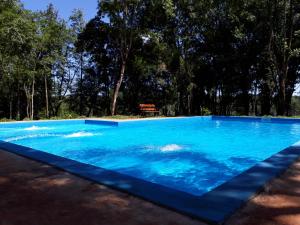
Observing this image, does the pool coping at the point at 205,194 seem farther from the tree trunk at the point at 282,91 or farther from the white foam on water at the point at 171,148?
the tree trunk at the point at 282,91

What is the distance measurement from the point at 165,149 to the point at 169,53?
357 inches

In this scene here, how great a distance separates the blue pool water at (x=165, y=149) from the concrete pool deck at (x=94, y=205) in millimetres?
1532

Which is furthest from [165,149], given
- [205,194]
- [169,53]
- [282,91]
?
[169,53]

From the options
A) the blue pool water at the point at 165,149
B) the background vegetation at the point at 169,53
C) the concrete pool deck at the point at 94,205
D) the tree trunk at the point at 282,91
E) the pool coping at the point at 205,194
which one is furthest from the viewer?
the background vegetation at the point at 169,53

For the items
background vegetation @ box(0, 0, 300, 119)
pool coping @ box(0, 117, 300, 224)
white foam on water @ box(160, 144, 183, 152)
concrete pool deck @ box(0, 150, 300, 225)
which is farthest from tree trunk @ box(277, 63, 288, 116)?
concrete pool deck @ box(0, 150, 300, 225)

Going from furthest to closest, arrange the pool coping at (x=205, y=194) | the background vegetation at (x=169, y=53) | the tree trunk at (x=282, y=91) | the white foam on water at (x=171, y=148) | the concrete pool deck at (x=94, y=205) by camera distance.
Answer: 1. the background vegetation at (x=169, y=53)
2. the tree trunk at (x=282, y=91)
3. the white foam on water at (x=171, y=148)
4. the pool coping at (x=205, y=194)
5. the concrete pool deck at (x=94, y=205)

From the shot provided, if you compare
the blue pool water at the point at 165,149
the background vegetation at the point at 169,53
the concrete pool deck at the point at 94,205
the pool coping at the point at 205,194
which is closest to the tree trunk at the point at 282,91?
the background vegetation at the point at 169,53

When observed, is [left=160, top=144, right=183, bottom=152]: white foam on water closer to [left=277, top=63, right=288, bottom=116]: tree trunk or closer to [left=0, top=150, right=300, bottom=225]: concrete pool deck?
[left=0, top=150, right=300, bottom=225]: concrete pool deck

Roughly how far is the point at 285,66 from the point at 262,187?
37.8ft

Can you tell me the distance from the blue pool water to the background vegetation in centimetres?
448

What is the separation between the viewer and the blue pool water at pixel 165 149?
4562 millimetres

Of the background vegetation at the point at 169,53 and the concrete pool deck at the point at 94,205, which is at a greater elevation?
the background vegetation at the point at 169,53

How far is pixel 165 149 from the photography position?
6.46 m

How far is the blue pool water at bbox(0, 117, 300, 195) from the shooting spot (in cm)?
456
